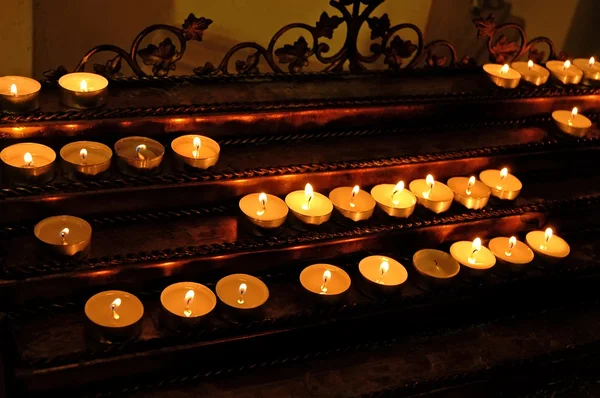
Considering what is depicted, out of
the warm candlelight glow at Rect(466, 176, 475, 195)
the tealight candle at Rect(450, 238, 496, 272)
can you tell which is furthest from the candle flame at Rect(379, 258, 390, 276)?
the warm candlelight glow at Rect(466, 176, 475, 195)

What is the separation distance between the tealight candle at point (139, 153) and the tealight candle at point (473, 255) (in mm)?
749

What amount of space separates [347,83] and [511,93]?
468mm

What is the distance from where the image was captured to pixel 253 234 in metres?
1.55

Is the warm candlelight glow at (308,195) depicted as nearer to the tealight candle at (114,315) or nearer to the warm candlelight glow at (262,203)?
the warm candlelight glow at (262,203)

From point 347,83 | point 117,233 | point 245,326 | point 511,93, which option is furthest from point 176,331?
point 511,93

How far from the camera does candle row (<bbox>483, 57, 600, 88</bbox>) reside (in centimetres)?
197

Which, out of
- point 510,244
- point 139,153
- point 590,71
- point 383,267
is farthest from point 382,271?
point 590,71

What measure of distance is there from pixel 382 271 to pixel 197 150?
0.49m

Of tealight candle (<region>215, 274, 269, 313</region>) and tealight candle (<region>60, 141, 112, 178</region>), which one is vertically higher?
tealight candle (<region>60, 141, 112, 178</region>)

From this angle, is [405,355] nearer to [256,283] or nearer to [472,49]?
[256,283]

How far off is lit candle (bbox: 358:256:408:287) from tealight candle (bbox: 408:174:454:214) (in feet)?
0.56

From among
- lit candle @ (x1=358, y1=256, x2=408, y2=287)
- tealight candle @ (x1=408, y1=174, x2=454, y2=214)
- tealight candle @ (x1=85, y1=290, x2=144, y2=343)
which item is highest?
tealight candle @ (x1=408, y1=174, x2=454, y2=214)

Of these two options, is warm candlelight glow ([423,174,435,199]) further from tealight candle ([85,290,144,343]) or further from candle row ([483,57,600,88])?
tealight candle ([85,290,144,343])

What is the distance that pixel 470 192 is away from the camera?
1.78m
